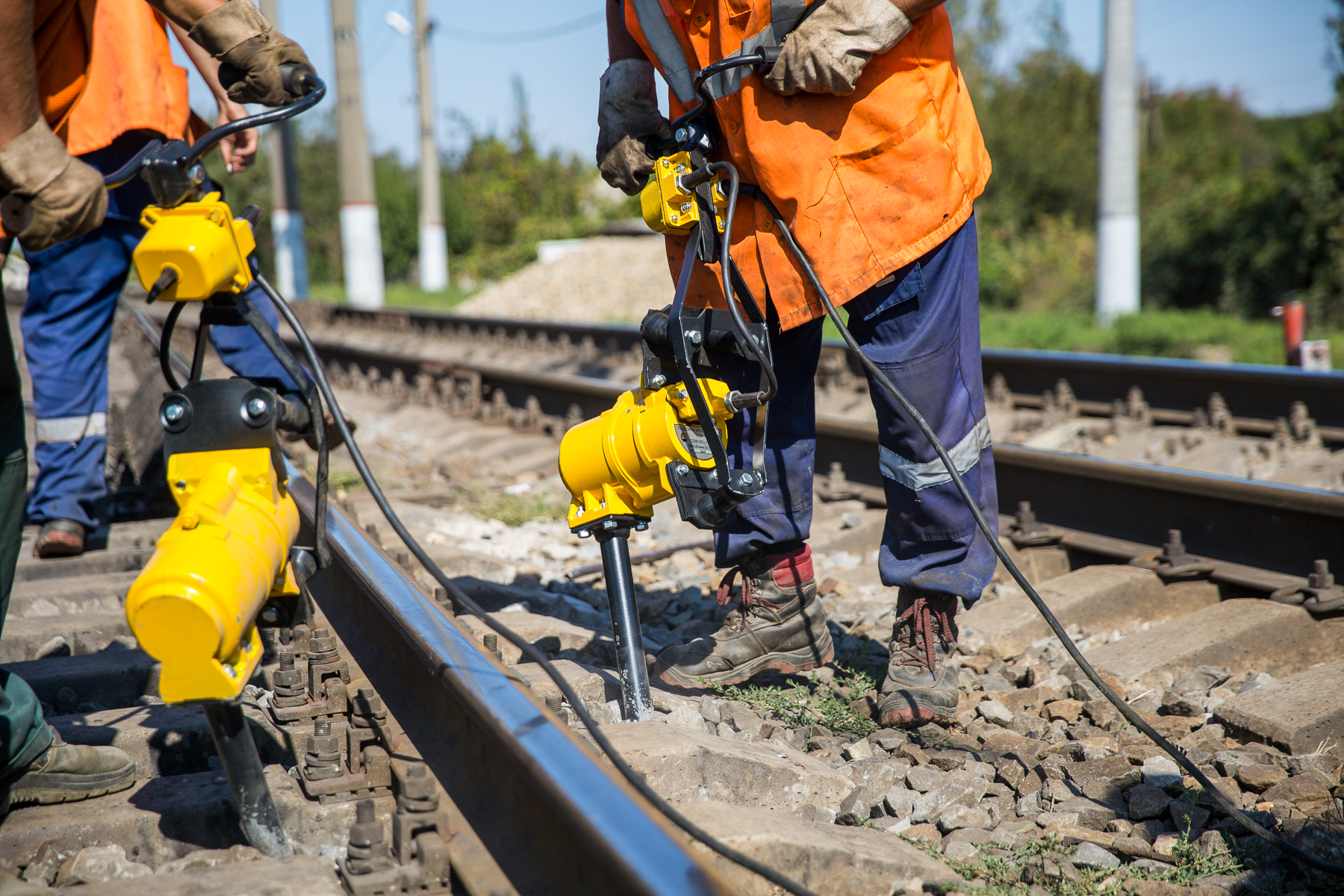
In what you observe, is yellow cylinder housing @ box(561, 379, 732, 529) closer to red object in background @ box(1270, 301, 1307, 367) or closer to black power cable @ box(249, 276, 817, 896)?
black power cable @ box(249, 276, 817, 896)

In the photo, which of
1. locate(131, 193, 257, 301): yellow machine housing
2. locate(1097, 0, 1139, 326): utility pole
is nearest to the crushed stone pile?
locate(1097, 0, 1139, 326): utility pole

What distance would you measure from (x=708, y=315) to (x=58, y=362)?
2.85 meters

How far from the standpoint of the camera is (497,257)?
3234cm

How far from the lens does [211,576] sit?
161cm

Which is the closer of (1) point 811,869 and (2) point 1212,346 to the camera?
(1) point 811,869

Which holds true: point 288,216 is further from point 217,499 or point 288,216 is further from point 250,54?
point 217,499

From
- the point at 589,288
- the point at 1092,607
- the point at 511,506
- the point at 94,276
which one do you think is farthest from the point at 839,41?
the point at 589,288

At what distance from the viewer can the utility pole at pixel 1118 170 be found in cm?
1114

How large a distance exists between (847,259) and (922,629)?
0.93 meters

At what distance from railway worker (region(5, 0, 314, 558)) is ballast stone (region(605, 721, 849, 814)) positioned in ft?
7.78

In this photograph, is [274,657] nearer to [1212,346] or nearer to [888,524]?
[888,524]

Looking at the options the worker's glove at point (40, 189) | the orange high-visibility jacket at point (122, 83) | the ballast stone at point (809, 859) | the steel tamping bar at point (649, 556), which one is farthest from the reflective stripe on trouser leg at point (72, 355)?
the ballast stone at point (809, 859)

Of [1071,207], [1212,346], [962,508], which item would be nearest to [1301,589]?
[962,508]

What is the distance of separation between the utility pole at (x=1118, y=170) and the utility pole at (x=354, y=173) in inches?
430
